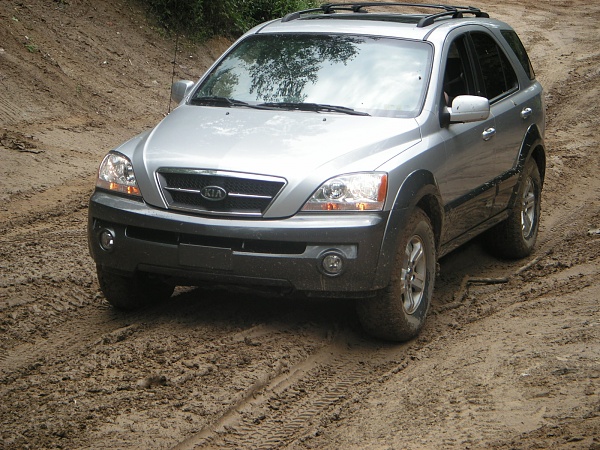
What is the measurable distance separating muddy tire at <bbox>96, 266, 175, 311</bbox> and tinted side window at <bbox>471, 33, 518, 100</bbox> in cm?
283

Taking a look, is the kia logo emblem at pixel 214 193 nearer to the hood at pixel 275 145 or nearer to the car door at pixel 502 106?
the hood at pixel 275 145

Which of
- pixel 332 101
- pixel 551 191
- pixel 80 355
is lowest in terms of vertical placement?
pixel 551 191

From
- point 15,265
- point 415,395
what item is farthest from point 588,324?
point 15,265

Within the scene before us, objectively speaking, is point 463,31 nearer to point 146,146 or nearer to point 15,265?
point 146,146

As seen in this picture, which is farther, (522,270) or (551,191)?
(551,191)

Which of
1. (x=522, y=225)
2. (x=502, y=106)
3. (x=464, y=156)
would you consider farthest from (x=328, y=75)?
(x=522, y=225)

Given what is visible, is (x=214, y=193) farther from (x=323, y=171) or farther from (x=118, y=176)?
(x=118, y=176)

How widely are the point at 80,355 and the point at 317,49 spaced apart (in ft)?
8.86

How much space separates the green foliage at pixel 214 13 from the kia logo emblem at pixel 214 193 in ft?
32.6

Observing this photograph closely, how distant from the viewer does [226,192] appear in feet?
18.6

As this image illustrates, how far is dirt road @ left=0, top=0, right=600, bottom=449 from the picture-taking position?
4.67 meters

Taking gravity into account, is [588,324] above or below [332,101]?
below

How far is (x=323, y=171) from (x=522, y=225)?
2.96 metres

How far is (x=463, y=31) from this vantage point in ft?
24.3
